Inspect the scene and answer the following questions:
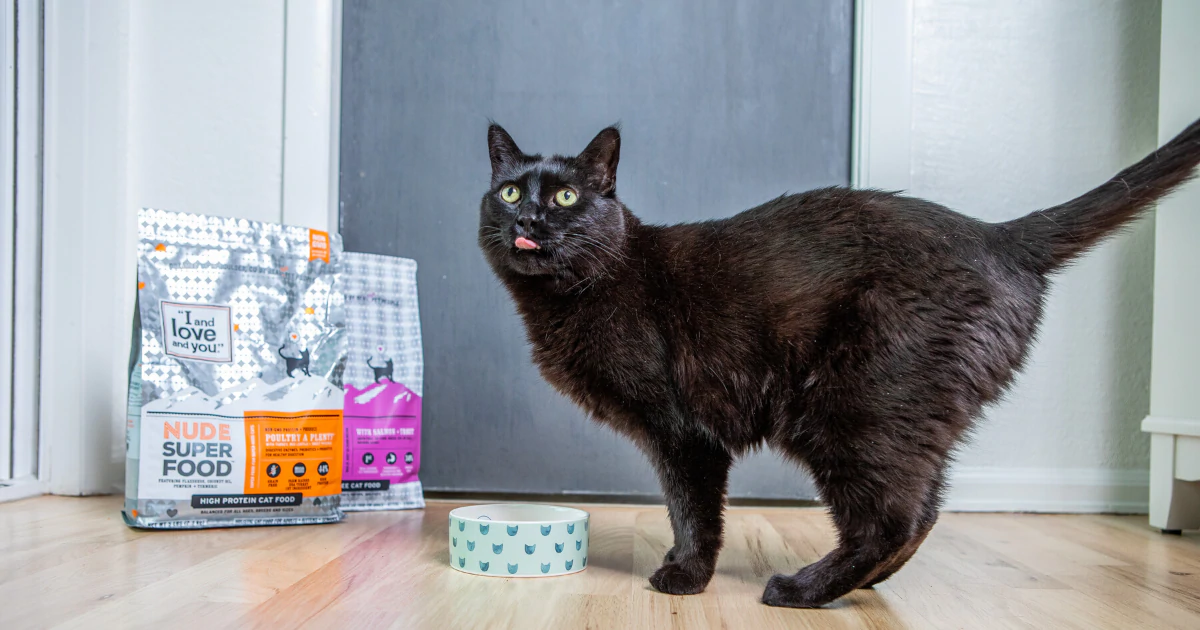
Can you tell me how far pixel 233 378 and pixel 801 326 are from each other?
1328 millimetres

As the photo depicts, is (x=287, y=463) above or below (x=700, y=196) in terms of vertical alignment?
below

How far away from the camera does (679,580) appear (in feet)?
4.56

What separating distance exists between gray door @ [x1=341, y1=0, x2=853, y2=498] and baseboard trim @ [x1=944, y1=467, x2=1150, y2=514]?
516mm

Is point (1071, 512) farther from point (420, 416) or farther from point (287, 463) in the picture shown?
point (287, 463)

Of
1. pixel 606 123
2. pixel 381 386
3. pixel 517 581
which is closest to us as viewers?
pixel 517 581

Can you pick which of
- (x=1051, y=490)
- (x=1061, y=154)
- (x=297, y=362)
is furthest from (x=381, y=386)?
(x=1061, y=154)

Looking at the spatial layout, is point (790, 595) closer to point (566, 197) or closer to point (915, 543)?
point (915, 543)

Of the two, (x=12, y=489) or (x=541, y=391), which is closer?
(x=12, y=489)

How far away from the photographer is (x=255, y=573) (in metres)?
1.43

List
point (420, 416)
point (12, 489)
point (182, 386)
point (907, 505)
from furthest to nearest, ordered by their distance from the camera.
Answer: point (420, 416)
point (12, 489)
point (182, 386)
point (907, 505)

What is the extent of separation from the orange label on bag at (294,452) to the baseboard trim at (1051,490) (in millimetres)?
1682

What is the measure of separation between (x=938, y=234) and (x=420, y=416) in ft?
4.70

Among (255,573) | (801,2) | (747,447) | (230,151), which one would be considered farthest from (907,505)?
(230,151)

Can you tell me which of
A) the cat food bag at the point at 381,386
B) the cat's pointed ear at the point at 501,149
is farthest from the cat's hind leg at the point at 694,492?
the cat food bag at the point at 381,386
